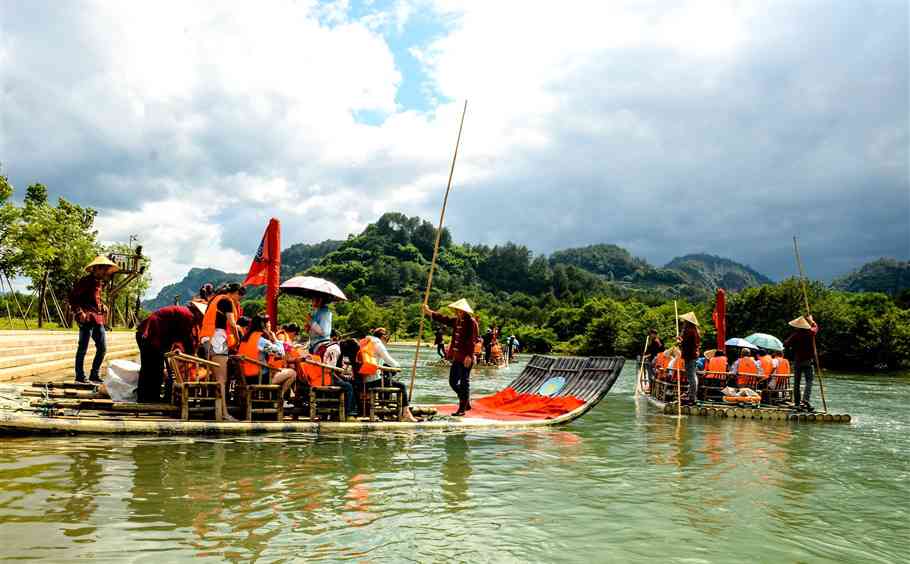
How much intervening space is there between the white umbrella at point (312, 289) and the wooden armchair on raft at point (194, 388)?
6.23ft

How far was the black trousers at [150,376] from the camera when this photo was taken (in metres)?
8.69

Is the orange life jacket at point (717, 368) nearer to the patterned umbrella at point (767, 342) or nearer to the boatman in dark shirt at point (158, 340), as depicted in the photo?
the patterned umbrella at point (767, 342)

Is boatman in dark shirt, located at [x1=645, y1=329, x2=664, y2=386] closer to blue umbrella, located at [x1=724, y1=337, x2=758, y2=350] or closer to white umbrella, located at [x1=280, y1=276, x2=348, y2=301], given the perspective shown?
blue umbrella, located at [x1=724, y1=337, x2=758, y2=350]

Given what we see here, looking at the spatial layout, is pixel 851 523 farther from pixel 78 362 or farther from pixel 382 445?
pixel 78 362

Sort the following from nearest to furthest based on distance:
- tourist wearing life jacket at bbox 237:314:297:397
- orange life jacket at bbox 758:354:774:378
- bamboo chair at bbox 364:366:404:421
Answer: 1. tourist wearing life jacket at bbox 237:314:297:397
2. bamboo chair at bbox 364:366:404:421
3. orange life jacket at bbox 758:354:774:378

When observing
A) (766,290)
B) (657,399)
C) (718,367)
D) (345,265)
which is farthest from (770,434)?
(345,265)

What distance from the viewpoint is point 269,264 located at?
10.6 meters

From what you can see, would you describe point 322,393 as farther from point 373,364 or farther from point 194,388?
point 194,388

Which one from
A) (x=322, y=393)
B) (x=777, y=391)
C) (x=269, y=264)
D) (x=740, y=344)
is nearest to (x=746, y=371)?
(x=777, y=391)

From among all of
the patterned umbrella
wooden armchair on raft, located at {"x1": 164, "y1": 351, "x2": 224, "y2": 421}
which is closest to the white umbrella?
wooden armchair on raft, located at {"x1": 164, "y1": 351, "x2": 224, "y2": 421}

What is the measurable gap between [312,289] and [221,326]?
1.76m

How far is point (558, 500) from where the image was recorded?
6.80 m

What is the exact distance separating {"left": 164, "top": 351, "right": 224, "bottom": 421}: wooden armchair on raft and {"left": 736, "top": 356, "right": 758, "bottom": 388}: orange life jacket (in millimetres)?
11775

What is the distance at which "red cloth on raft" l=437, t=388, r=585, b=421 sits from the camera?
39.3ft
